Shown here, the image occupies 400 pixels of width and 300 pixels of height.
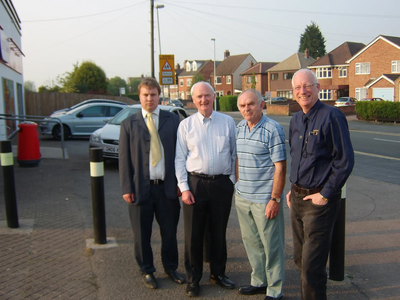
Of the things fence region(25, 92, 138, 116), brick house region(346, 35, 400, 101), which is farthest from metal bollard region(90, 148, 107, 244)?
brick house region(346, 35, 400, 101)

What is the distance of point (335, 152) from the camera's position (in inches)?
122

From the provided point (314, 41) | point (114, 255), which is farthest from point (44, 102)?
point (314, 41)

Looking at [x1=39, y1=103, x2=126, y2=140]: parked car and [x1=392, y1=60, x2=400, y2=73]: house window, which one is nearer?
[x1=39, y1=103, x2=126, y2=140]: parked car

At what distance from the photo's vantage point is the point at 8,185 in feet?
17.2

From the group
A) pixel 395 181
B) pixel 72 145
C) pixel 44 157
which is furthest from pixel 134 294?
pixel 72 145

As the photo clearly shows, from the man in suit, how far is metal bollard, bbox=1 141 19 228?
7.09ft

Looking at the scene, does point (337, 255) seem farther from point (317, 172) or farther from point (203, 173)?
point (203, 173)

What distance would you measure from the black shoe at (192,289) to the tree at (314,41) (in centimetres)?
10616

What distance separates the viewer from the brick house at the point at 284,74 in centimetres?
6784

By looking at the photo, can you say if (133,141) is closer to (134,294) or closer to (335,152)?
(134,294)

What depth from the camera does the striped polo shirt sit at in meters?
3.46

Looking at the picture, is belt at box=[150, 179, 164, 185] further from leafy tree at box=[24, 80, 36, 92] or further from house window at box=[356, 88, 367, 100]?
leafy tree at box=[24, 80, 36, 92]

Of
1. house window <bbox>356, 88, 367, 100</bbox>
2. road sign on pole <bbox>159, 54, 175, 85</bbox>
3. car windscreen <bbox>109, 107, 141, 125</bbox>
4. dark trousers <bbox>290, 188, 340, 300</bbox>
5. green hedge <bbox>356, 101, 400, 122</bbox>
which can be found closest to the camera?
dark trousers <bbox>290, 188, 340, 300</bbox>

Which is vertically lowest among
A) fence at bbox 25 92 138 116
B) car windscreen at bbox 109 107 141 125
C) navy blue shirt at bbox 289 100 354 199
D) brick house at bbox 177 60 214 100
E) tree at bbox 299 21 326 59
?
navy blue shirt at bbox 289 100 354 199
